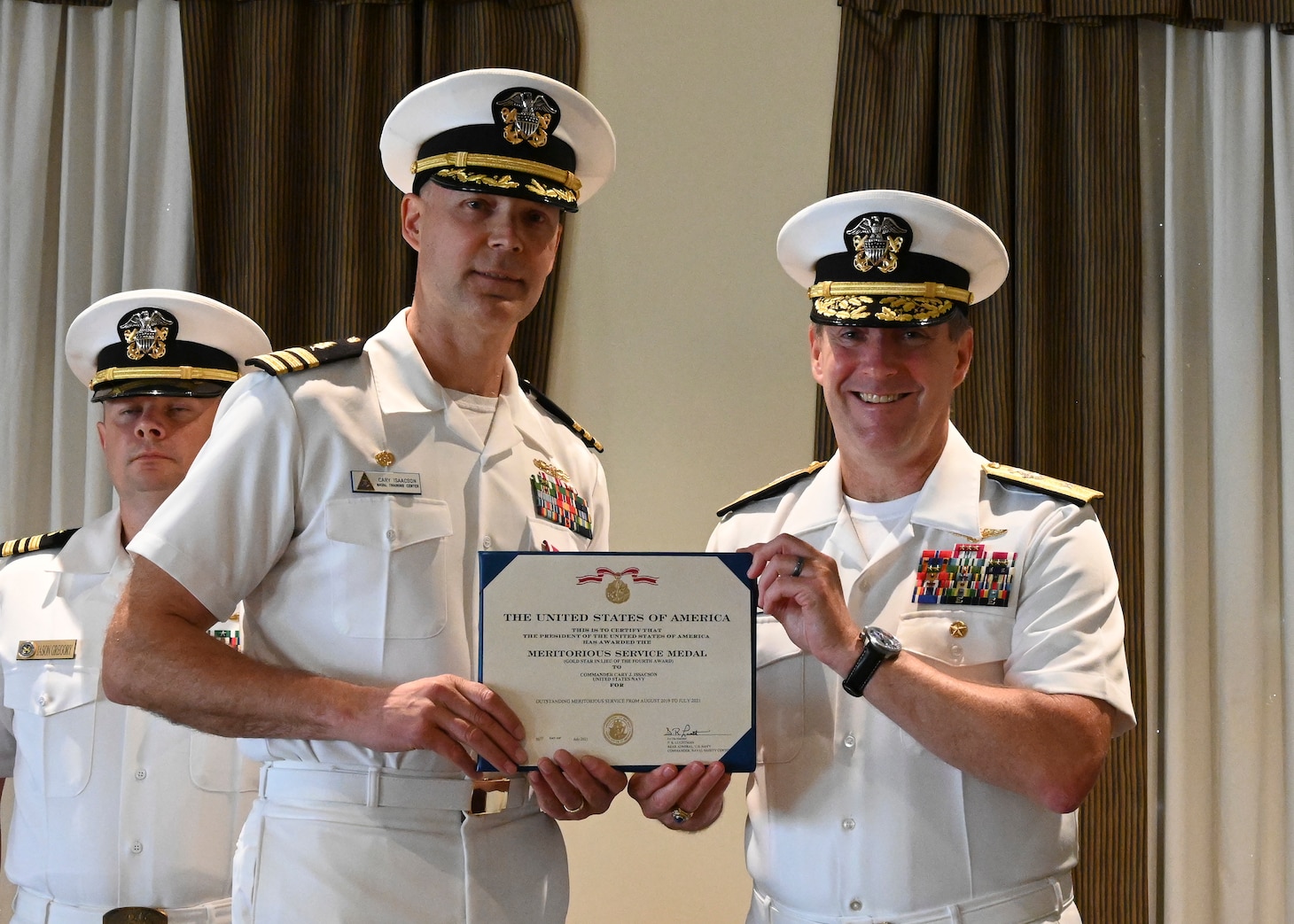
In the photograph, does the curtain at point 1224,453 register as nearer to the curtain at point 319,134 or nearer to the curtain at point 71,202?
the curtain at point 319,134

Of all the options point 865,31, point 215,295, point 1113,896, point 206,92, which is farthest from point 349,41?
point 1113,896

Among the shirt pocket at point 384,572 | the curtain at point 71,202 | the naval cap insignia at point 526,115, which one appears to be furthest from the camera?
the curtain at point 71,202

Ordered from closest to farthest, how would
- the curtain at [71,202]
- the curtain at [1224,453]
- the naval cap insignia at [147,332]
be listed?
the naval cap insignia at [147,332] < the curtain at [1224,453] < the curtain at [71,202]

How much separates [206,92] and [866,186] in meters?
1.94

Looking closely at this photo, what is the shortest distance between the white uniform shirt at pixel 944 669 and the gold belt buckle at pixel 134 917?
133 centimetres

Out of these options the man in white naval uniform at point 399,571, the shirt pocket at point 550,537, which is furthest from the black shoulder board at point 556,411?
the shirt pocket at point 550,537

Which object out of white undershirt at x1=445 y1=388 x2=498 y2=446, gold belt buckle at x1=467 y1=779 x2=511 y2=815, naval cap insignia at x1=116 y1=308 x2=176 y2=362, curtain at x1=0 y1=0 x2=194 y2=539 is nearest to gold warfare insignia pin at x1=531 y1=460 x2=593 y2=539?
white undershirt at x1=445 y1=388 x2=498 y2=446

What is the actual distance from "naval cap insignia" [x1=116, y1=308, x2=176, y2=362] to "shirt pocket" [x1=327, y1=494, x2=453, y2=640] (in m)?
1.22

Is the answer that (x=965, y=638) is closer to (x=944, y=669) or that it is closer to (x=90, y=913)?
(x=944, y=669)

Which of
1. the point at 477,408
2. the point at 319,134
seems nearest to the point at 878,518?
the point at 477,408

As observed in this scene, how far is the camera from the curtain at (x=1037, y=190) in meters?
3.62

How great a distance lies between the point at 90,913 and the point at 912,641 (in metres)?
1.88
